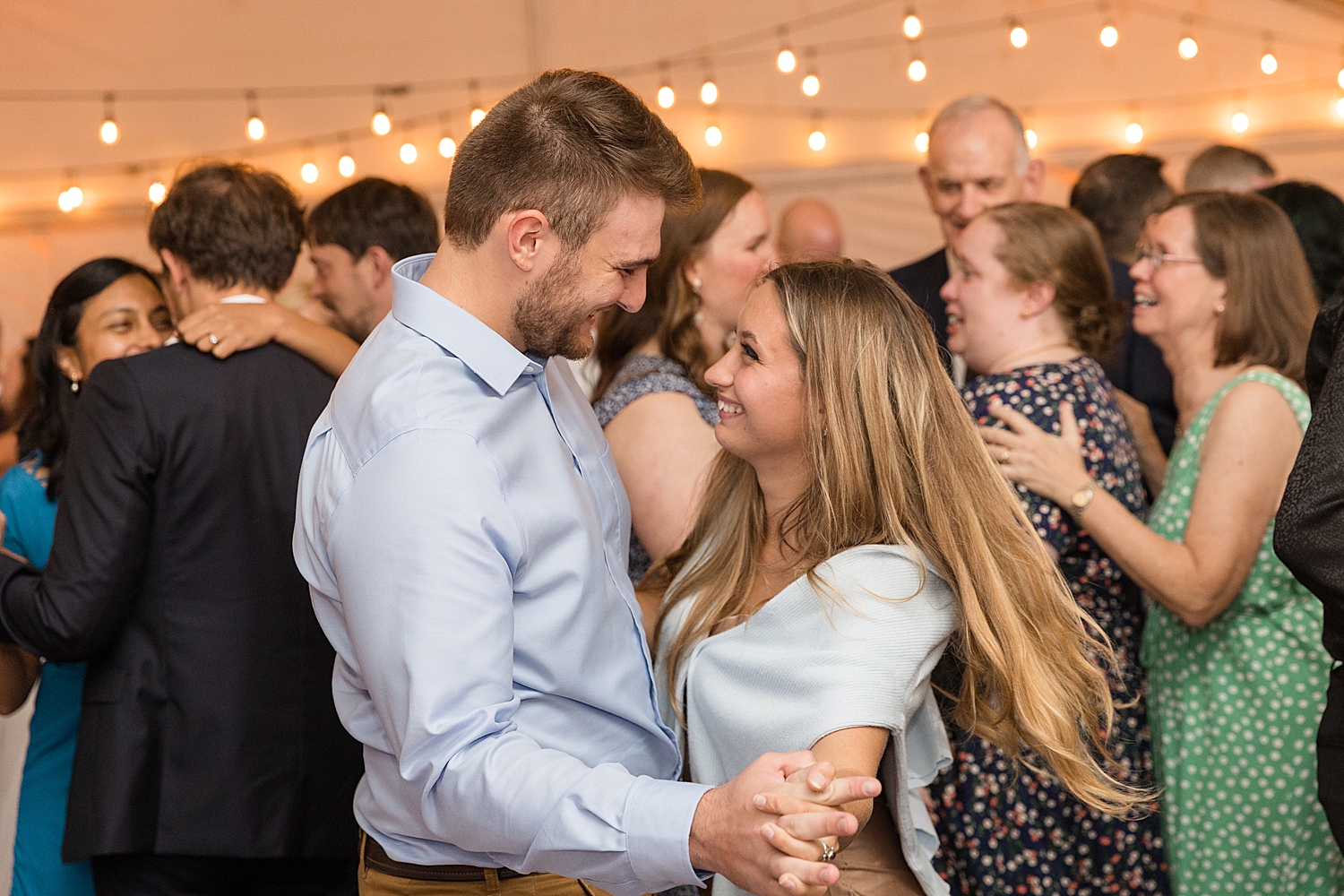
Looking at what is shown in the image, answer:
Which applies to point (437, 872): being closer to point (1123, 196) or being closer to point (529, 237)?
point (529, 237)

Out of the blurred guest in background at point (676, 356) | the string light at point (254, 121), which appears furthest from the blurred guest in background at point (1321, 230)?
the string light at point (254, 121)

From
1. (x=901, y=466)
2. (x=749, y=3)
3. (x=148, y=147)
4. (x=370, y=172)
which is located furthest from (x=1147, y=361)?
(x=148, y=147)

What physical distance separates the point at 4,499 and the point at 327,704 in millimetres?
804

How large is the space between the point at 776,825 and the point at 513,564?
1.44 ft

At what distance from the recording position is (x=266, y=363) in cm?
209

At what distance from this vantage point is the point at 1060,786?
2.23 metres

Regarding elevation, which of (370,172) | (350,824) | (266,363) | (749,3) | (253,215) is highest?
(749,3)

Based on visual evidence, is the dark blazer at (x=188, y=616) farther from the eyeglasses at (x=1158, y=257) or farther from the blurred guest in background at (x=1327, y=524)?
the eyeglasses at (x=1158, y=257)

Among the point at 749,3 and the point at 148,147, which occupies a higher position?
the point at 749,3

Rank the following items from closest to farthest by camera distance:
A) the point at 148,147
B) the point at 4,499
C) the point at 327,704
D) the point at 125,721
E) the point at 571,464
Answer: the point at 571,464, the point at 125,721, the point at 327,704, the point at 4,499, the point at 148,147

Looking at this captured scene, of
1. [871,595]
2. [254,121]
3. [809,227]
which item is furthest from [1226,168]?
[254,121]

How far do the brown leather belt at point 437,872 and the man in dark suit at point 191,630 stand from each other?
54cm

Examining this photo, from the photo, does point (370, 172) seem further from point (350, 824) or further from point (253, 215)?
point (350, 824)

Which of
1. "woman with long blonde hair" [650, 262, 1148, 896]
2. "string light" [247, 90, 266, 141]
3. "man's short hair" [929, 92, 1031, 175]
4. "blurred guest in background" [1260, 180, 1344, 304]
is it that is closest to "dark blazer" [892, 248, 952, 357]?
"man's short hair" [929, 92, 1031, 175]
